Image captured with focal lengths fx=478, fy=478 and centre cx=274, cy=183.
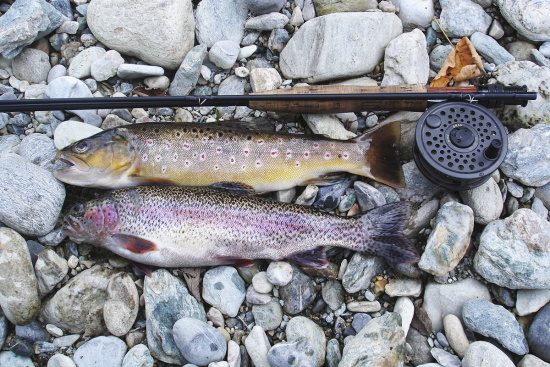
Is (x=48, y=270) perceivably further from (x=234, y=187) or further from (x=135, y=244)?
(x=234, y=187)

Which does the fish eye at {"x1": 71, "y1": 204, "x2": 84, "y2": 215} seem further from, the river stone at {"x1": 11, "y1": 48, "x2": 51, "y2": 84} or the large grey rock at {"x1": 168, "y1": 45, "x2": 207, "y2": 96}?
the river stone at {"x1": 11, "y1": 48, "x2": 51, "y2": 84}

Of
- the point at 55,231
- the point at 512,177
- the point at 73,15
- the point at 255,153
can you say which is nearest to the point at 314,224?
the point at 255,153

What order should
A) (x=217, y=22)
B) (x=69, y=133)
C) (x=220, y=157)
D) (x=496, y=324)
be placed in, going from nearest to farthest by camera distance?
(x=496, y=324) → (x=220, y=157) → (x=69, y=133) → (x=217, y=22)

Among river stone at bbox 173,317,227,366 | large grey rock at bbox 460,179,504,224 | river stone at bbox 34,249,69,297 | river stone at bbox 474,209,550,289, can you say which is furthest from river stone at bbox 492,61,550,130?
river stone at bbox 34,249,69,297

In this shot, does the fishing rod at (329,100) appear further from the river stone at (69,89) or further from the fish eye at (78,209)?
the fish eye at (78,209)

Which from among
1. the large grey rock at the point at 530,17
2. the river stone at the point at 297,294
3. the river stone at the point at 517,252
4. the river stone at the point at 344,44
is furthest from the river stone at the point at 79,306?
the large grey rock at the point at 530,17

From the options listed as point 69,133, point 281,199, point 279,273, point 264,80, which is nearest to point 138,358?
point 279,273
